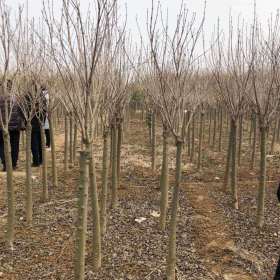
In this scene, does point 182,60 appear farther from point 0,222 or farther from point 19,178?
point 19,178

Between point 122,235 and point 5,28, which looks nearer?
point 5,28

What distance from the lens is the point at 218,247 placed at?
5.14 meters

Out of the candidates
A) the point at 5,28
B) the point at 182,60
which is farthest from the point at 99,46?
the point at 5,28

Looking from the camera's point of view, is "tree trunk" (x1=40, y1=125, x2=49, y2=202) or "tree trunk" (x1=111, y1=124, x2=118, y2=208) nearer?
"tree trunk" (x1=111, y1=124, x2=118, y2=208)

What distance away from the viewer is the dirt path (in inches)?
181

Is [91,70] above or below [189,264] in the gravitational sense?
above

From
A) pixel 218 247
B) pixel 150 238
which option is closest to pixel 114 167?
pixel 150 238

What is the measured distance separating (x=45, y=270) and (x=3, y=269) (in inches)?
20.1

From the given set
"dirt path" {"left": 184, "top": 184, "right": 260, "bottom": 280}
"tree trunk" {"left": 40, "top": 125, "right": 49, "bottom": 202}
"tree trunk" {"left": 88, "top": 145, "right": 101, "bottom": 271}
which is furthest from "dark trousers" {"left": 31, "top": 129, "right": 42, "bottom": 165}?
"tree trunk" {"left": 88, "top": 145, "right": 101, "bottom": 271}

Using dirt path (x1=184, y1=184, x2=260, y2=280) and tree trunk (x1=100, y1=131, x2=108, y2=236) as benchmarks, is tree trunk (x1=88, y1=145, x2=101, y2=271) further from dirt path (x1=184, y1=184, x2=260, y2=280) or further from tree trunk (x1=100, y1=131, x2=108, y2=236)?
dirt path (x1=184, y1=184, x2=260, y2=280)

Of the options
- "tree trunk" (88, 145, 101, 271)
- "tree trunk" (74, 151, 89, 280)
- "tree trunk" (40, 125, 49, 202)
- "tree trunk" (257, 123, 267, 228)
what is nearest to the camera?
"tree trunk" (74, 151, 89, 280)

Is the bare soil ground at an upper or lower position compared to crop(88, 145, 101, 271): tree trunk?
lower

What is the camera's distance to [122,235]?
17.7ft

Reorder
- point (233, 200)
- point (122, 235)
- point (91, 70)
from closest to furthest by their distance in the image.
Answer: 1. point (91, 70)
2. point (122, 235)
3. point (233, 200)
